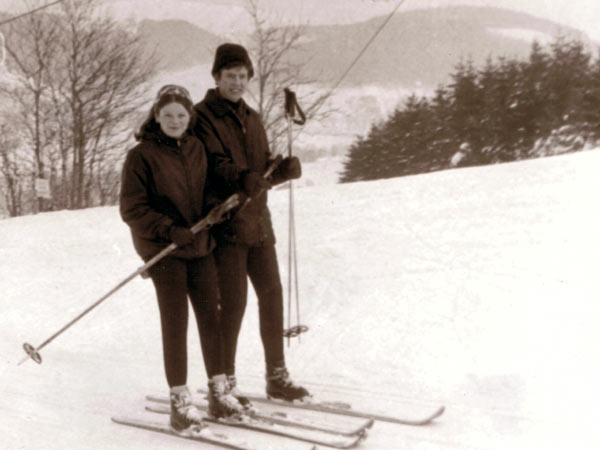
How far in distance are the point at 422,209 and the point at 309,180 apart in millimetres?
9241

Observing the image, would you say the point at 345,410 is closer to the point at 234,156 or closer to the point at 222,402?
the point at 222,402

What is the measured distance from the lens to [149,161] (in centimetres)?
293

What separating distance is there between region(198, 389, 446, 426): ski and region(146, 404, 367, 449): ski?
29 centimetres

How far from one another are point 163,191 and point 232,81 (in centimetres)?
59

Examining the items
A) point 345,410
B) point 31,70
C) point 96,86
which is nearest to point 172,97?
point 345,410

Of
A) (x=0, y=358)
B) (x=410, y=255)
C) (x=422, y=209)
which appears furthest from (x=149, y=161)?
(x=422, y=209)

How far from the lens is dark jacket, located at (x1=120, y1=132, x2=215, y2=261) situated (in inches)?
114

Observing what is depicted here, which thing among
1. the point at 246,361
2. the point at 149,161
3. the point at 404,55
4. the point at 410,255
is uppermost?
the point at 404,55

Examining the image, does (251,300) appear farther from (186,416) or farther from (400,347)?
(186,416)

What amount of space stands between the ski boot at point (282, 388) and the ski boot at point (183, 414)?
50 cm

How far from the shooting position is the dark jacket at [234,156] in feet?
10.3

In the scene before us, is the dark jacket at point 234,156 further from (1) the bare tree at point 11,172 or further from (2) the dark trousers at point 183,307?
(1) the bare tree at point 11,172

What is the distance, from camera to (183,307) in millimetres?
3047

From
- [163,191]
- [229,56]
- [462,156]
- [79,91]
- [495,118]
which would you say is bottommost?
[163,191]
